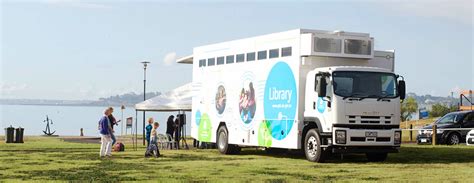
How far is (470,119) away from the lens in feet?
114

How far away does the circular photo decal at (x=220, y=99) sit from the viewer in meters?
26.3

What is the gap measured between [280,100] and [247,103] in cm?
206

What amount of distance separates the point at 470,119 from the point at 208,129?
509 inches

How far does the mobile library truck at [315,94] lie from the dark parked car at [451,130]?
1170 centimetres

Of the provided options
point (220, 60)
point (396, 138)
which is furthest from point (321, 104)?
point (220, 60)

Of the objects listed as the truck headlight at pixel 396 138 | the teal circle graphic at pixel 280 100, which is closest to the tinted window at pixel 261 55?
the teal circle graphic at pixel 280 100

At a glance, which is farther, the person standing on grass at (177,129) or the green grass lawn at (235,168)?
the person standing on grass at (177,129)

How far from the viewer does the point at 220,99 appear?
2647 centimetres

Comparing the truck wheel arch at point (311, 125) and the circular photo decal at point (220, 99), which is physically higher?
the circular photo decal at point (220, 99)

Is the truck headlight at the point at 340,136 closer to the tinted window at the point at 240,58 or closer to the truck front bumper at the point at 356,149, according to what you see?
the truck front bumper at the point at 356,149

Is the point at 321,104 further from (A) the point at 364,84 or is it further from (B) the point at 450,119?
(B) the point at 450,119

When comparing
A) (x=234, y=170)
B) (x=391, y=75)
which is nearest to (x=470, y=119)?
(x=391, y=75)

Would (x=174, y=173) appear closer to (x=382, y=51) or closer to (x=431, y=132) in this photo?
(x=382, y=51)

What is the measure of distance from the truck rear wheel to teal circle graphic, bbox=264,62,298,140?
2677 millimetres
